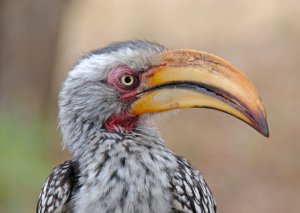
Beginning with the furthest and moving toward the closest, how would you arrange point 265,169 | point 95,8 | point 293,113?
point 95,8 < point 293,113 < point 265,169

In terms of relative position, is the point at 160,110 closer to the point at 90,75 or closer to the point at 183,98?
the point at 183,98

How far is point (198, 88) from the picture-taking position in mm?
4211

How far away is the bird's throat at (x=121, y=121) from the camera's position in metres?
4.44

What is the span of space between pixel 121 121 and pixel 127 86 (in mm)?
190

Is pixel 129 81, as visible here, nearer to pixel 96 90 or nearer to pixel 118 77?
pixel 118 77

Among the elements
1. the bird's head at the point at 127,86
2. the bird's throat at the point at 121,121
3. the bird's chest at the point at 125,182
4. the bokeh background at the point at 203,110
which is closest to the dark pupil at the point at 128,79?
the bird's head at the point at 127,86

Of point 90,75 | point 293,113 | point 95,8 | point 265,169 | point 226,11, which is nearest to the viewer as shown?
point 90,75

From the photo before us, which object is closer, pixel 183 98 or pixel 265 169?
pixel 183 98

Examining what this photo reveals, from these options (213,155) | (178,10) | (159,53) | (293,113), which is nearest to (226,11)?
(178,10)

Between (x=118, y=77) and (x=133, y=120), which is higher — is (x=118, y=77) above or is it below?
above

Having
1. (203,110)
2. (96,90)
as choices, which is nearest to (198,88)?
(96,90)

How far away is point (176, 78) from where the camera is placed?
423 cm

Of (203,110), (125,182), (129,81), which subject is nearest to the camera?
(125,182)

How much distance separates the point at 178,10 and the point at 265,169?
7.89 metres
